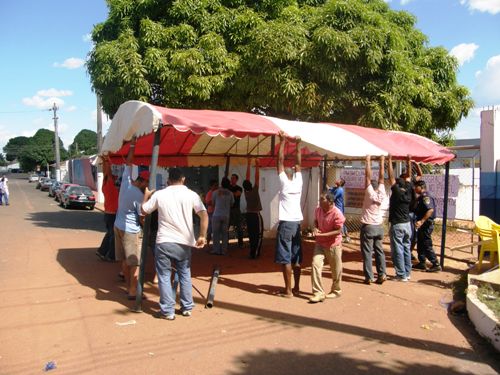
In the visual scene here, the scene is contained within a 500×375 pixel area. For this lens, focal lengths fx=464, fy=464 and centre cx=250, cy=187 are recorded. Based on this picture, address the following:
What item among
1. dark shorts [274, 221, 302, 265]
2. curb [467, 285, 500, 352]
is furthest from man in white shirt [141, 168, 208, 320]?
curb [467, 285, 500, 352]

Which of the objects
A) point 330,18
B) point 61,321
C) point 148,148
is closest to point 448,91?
point 330,18

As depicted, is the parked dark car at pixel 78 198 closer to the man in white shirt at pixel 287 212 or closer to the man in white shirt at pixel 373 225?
the man in white shirt at pixel 373 225

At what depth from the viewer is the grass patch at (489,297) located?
5.66 m

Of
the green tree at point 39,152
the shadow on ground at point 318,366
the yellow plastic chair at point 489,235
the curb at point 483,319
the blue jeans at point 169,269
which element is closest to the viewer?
the shadow on ground at point 318,366

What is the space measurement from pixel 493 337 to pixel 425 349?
2.68 ft

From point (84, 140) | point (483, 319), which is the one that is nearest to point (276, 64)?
point (483, 319)

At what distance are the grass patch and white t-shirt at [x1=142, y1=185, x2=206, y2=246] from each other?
12.3 ft

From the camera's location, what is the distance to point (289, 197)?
6559mm

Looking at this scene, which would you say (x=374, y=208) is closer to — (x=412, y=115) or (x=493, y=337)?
(x=493, y=337)

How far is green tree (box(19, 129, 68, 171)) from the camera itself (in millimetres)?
96688

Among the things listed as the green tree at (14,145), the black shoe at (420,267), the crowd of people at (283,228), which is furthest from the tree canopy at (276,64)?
the green tree at (14,145)

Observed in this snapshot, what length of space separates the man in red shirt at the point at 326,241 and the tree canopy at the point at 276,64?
5.62 metres

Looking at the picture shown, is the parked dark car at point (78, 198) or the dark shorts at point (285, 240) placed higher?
the dark shorts at point (285, 240)

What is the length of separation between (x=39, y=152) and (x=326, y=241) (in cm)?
10139
